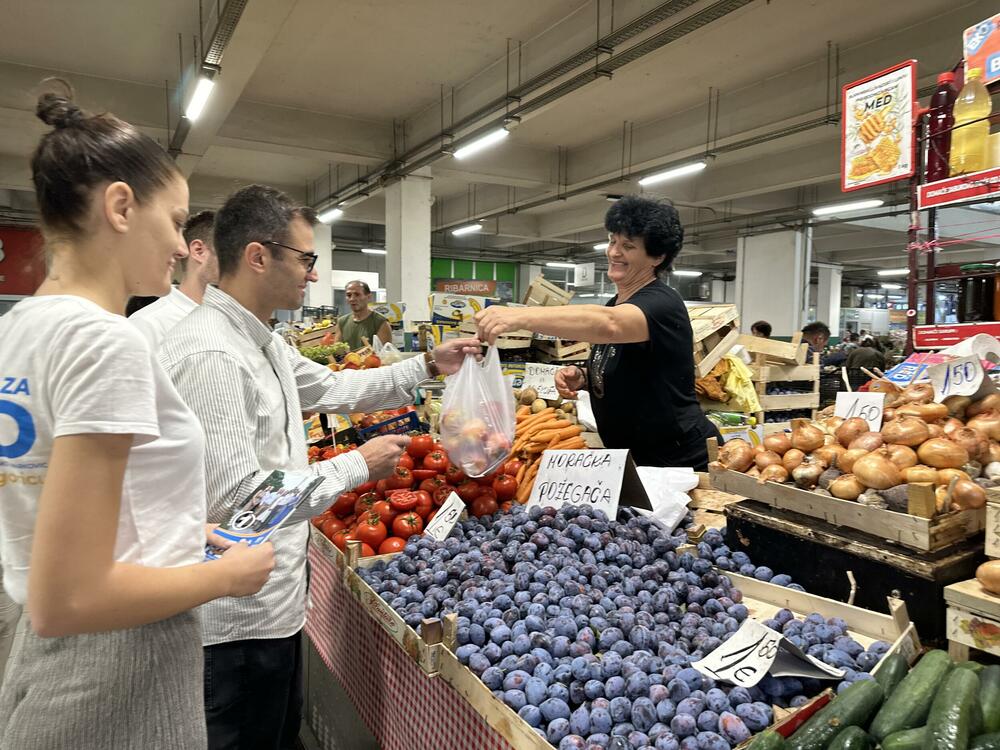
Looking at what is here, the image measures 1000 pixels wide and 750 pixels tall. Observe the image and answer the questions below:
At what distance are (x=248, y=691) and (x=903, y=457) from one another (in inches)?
68.0

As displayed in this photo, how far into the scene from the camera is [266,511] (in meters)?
1.12

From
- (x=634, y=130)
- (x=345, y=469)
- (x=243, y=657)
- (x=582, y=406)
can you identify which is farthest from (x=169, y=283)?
(x=634, y=130)

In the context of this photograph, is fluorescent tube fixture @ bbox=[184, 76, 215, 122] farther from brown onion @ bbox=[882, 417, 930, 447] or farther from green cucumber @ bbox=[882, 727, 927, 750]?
green cucumber @ bbox=[882, 727, 927, 750]

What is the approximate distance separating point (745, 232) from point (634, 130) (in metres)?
6.16

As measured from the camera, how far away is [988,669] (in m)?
1.16

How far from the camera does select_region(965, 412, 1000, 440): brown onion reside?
1.72 m

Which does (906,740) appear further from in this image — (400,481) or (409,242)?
(409,242)

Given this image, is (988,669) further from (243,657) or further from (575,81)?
(575,81)

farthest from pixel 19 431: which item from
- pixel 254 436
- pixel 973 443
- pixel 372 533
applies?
pixel 973 443

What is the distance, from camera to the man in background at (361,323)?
7125 mm

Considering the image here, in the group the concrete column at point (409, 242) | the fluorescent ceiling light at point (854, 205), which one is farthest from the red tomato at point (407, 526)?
the fluorescent ceiling light at point (854, 205)

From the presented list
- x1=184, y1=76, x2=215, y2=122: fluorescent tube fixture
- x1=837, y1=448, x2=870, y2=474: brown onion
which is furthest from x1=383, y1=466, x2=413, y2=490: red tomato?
x1=184, y1=76, x2=215, y2=122: fluorescent tube fixture

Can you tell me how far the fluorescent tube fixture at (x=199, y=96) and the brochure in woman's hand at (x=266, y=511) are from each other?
623 cm

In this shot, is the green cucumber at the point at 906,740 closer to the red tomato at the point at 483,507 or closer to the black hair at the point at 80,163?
the red tomato at the point at 483,507
